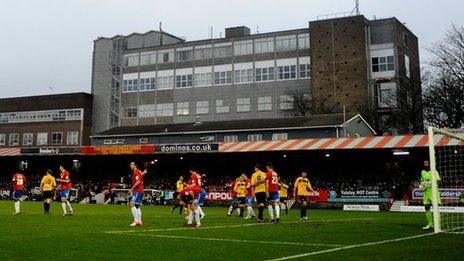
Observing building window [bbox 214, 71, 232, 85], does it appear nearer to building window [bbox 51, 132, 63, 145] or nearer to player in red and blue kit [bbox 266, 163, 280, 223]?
building window [bbox 51, 132, 63, 145]

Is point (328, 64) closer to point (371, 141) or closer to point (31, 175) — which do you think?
point (371, 141)

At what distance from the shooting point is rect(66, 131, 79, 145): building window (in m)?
89.2

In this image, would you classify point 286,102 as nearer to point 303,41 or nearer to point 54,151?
point 303,41

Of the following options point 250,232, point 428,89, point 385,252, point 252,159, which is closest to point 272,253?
point 385,252

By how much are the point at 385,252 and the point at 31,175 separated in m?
59.0

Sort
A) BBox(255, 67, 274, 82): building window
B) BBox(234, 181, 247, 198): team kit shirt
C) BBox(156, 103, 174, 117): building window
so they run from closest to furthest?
BBox(234, 181, 247, 198): team kit shirt < BBox(255, 67, 274, 82): building window < BBox(156, 103, 174, 117): building window

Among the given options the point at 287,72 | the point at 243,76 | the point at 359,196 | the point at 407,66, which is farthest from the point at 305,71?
the point at 359,196

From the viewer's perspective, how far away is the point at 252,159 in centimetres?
5309

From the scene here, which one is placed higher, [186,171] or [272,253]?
[186,171]

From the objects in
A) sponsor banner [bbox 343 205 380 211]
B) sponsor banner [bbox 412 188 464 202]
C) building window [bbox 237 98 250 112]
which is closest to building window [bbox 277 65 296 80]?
building window [bbox 237 98 250 112]

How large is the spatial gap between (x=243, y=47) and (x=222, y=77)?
579 cm

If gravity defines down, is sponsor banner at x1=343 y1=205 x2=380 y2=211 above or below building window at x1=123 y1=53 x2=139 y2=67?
below

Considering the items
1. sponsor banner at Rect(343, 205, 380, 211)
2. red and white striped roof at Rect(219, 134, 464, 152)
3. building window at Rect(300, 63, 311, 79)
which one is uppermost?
building window at Rect(300, 63, 311, 79)

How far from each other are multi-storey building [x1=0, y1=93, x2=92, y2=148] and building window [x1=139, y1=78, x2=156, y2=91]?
1039 cm
